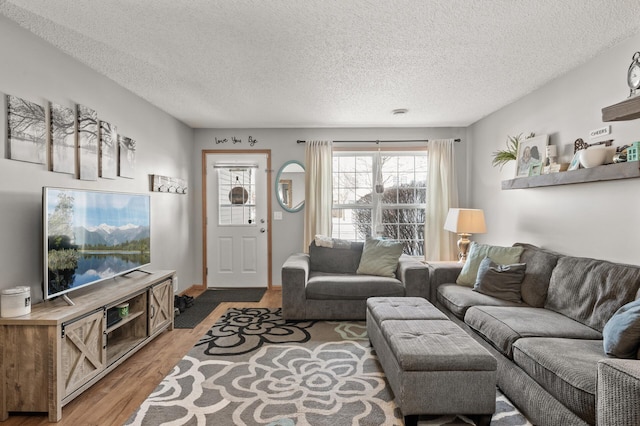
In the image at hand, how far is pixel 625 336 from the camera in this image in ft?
5.79

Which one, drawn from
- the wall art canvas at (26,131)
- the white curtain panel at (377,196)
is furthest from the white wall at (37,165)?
the white curtain panel at (377,196)

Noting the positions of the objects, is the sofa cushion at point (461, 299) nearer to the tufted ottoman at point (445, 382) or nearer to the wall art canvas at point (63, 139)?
the tufted ottoman at point (445, 382)

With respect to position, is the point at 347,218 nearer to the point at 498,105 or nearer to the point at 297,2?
the point at 498,105

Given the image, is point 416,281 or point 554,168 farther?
point 416,281

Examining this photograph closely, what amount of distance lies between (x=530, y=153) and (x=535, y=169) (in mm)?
210

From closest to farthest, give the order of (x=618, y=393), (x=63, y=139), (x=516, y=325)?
(x=618, y=393) → (x=516, y=325) → (x=63, y=139)

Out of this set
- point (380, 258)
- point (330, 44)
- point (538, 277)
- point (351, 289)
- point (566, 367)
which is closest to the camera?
point (566, 367)

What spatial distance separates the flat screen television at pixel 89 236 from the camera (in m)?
2.20

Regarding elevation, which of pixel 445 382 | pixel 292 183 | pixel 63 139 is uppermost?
pixel 63 139

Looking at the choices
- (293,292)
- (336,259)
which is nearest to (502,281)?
(336,259)

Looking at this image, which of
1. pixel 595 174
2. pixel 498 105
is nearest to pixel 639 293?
pixel 595 174

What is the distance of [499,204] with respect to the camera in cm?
422

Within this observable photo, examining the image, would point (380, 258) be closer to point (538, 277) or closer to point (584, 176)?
point (538, 277)

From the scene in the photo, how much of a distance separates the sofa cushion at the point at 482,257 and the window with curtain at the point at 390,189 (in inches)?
59.2
